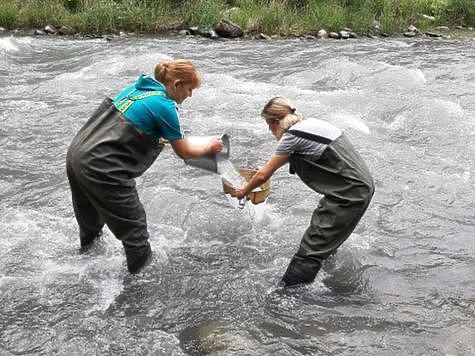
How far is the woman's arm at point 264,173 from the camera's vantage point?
4391 mm

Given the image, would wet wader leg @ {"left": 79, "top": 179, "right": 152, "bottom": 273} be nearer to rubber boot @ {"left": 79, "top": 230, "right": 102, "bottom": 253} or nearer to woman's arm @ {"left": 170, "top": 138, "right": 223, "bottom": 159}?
woman's arm @ {"left": 170, "top": 138, "right": 223, "bottom": 159}

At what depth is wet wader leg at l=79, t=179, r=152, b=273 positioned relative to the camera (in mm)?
4348

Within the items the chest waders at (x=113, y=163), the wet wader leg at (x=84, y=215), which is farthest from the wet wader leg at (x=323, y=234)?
the wet wader leg at (x=84, y=215)

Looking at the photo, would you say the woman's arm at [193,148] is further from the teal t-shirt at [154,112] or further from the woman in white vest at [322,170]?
the woman in white vest at [322,170]

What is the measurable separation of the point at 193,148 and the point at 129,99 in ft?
1.90

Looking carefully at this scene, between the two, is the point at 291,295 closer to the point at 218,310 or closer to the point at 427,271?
the point at 218,310

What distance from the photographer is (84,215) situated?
490cm

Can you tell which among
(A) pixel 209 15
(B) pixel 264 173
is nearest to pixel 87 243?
(B) pixel 264 173

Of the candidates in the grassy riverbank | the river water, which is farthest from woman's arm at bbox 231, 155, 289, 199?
the grassy riverbank

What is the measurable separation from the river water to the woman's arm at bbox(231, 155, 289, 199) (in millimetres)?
790

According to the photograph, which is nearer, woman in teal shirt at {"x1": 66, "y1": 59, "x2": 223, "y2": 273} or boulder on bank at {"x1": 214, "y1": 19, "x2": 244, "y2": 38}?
woman in teal shirt at {"x1": 66, "y1": 59, "x2": 223, "y2": 273}

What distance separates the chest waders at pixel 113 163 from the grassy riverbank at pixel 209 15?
43.5 ft

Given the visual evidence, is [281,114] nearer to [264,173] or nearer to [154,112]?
[264,173]

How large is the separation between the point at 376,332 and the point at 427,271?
3.75 ft
